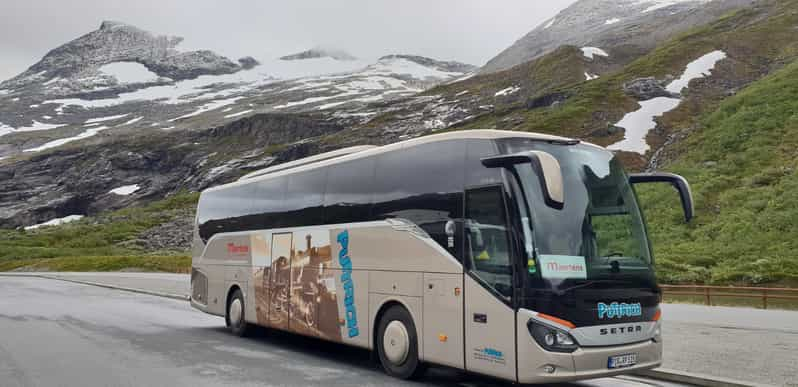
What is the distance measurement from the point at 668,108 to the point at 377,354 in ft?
178

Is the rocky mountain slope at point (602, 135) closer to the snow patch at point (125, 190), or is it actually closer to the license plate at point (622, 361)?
the snow patch at point (125, 190)

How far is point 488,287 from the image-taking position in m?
8.77

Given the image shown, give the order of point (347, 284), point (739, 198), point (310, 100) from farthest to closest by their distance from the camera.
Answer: point (310, 100), point (739, 198), point (347, 284)

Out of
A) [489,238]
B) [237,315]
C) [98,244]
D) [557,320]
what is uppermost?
[489,238]

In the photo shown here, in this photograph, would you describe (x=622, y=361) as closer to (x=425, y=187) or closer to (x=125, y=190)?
(x=425, y=187)

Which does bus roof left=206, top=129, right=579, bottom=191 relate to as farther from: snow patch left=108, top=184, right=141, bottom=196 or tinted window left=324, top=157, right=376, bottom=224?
snow patch left=108, top=184, right=141, bottom=196

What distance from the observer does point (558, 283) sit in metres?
8.30

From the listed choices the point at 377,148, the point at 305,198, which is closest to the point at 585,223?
the point at 377,148

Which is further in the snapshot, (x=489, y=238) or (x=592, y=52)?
(x=592, y=52)

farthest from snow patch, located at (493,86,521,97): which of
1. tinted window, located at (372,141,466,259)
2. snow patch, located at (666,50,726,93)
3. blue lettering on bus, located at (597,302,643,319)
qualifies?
blue lettering on bus, located at (597,302,643,319)

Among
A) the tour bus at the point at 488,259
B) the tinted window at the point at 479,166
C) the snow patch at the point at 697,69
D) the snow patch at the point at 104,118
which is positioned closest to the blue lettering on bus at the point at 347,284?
the tour bus at the point at 488,259

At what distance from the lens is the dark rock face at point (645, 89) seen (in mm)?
65000

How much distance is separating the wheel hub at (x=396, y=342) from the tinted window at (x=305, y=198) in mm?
2763

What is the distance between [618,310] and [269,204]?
8.05 meters
